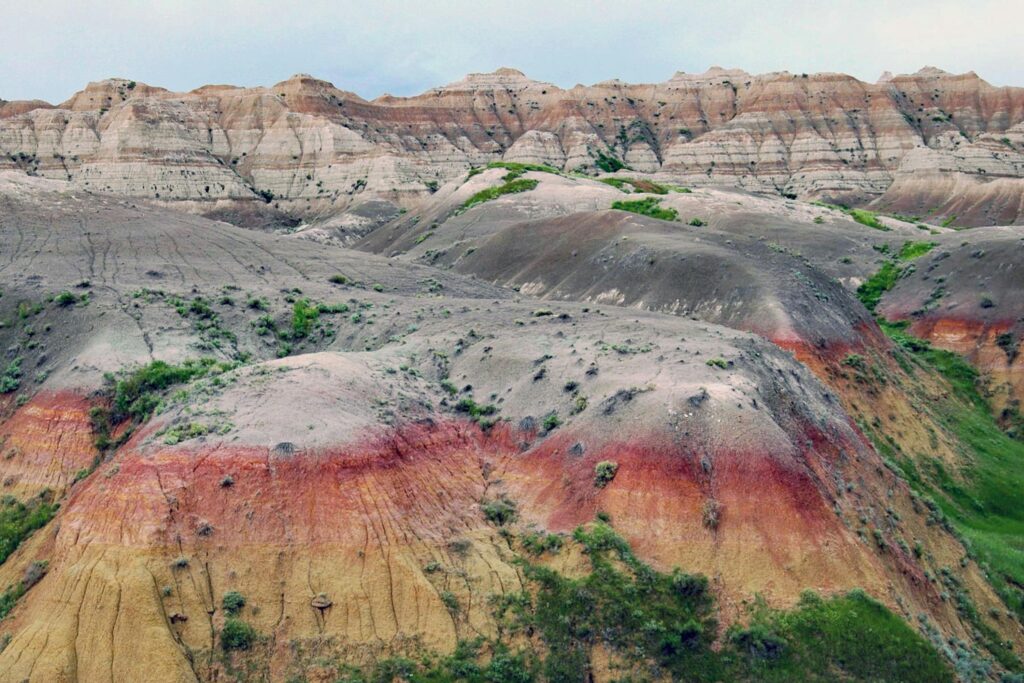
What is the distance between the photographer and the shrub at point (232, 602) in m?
23.0

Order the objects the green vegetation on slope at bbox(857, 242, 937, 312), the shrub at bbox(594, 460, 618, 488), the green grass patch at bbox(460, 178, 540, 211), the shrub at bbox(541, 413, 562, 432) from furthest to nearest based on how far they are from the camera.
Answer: the green grass patch at bbox(460, 178, 540, 211) → the green vegetation on slope at bbox(857, 242, 937, 312) → the shrub at bbox(541, 413, 562, 432) → the shrub at bbox(594, 460, 618, 488)

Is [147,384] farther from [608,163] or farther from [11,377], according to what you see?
[608,163]

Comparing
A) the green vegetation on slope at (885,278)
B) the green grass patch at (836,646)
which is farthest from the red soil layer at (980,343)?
the green grass patch at (836,646)

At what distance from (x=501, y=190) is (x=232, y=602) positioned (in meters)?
70.8

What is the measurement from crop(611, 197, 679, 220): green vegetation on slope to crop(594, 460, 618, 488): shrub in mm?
54314

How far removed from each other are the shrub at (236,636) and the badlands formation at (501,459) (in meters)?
0.04

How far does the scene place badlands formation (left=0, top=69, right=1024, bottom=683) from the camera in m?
23.0

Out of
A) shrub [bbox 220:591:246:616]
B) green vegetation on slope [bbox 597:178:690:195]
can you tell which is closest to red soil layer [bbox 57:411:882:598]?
shrub [bbox 220:591:246:616]

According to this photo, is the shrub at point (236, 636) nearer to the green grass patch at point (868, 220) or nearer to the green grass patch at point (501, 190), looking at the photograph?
the green grass patch at point (501, 190)

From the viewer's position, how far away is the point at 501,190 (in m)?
90.4

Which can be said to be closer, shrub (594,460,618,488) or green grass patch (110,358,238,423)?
shrub (594,460,618,488)

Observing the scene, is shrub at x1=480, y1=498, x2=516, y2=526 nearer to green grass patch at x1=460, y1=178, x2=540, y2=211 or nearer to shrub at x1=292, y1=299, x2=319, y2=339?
shrub at x1=292, y1=299, x2=319, y2=339

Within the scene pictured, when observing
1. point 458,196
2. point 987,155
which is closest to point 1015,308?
point 458,196

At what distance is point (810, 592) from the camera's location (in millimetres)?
23594
